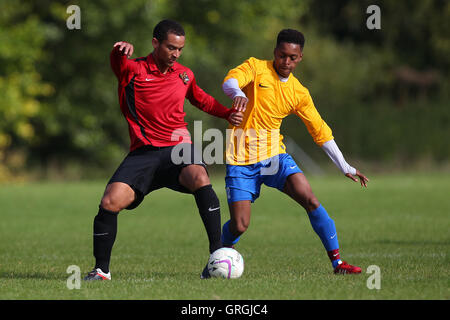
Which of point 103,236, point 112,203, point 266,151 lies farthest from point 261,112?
point 103,236

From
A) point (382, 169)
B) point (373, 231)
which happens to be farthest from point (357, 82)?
point (373, 231)

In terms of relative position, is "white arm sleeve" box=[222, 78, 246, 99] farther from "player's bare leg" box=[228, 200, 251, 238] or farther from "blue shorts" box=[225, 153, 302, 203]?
"player's bare leg" box=[228, 200, 251, 238]

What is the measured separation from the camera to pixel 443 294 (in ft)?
20.7

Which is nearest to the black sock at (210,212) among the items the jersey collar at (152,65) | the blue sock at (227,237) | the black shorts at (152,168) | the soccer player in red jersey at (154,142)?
the soccer player in red jersey at (154,142)

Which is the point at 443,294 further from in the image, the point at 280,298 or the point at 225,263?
the point at 225,263

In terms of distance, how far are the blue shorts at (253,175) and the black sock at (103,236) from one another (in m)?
1.22

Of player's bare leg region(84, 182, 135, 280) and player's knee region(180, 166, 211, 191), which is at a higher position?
player's knee region(180, 166, 211, 191)

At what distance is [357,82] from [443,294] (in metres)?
40.9

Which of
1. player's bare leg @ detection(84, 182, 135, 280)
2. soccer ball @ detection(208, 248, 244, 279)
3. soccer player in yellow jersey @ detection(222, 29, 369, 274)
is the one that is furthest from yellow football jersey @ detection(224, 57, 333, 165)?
player's bare leg @ detection(84, 182, 135, 280)

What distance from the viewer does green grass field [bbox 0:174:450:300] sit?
660cm

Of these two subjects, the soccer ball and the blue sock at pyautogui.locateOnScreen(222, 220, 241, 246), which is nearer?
the soccer ball

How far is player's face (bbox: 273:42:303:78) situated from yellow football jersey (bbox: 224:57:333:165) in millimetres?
127

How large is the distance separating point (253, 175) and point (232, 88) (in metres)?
0.96

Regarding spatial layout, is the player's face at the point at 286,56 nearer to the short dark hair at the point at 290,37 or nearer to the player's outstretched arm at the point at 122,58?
the short dark hair at the point at 290,37
